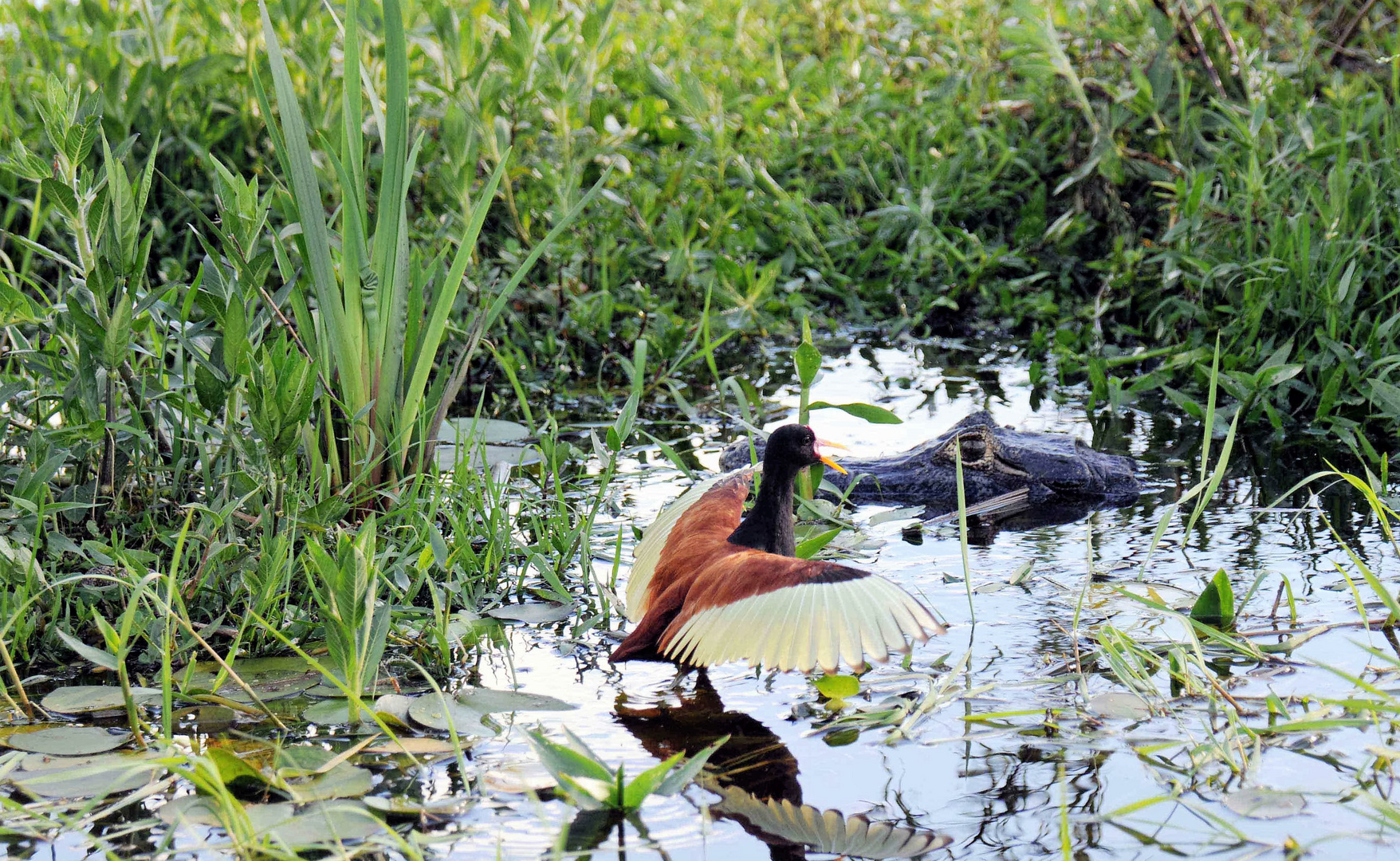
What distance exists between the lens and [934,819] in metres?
2.17

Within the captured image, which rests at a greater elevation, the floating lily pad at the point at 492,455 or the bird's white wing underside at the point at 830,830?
the floating lily pad at the point at 492,455

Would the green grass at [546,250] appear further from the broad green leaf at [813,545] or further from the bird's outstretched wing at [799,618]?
the bird's outstretched wing at [799,618]

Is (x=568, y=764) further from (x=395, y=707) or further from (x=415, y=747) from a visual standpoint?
(x=395, y=707)

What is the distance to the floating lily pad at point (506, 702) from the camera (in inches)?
99.1

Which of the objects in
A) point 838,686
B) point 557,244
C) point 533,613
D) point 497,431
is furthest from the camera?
point 557,244

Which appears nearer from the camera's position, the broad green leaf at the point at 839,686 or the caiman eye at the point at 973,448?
the broad green leaf at the point at 839,686

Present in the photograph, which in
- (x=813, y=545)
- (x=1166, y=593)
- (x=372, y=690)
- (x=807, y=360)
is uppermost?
(x=807, y=360)

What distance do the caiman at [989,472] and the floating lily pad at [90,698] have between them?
6.03ft

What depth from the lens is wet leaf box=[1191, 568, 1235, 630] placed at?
282cm

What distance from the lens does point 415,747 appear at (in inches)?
93.4

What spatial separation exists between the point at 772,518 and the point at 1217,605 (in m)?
0.96

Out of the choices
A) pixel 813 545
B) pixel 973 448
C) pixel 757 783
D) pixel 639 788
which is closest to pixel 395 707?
pixel 639 788

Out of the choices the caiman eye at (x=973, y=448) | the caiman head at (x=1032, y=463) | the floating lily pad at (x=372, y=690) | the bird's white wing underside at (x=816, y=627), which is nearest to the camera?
the bird's white wing underside at (x=816, y=627)

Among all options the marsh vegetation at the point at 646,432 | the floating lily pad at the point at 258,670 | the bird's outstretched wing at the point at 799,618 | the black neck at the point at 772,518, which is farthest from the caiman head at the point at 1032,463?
the floating lily pad at the point at 258,670
